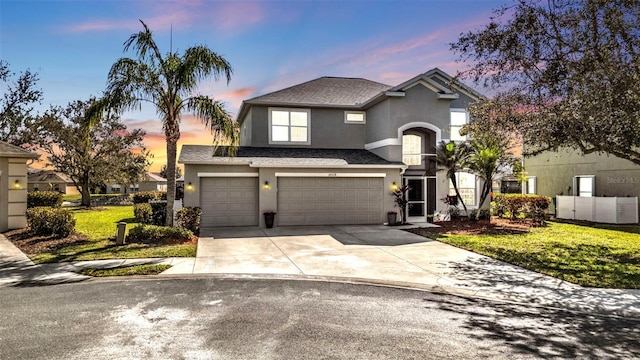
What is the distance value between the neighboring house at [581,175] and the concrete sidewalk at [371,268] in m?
11.2

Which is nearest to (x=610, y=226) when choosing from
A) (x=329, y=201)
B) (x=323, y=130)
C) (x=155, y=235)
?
(x=329, y=201)

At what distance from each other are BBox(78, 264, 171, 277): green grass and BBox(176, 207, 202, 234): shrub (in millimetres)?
5466

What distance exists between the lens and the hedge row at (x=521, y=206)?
19495 mm

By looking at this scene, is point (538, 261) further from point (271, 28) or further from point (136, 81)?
point (136, 81)

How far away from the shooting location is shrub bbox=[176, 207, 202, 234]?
1475cm

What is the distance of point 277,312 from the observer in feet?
20.6

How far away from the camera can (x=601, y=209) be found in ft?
63.5

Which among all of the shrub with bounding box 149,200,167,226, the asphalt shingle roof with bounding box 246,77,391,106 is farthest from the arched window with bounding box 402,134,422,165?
the shrub with bounding box 149,200,167,226

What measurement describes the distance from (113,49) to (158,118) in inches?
119

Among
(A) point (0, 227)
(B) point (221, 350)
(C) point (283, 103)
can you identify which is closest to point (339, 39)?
(C) point (283, 103)

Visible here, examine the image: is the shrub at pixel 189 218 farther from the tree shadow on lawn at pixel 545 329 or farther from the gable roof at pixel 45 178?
the gable roof at pixel 45 178

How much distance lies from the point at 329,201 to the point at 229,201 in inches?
186

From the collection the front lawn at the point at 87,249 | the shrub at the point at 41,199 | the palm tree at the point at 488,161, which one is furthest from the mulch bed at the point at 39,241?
the palm tree at the point at 488,161

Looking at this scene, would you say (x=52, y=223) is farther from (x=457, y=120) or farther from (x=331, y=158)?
(x=457, y=120)
